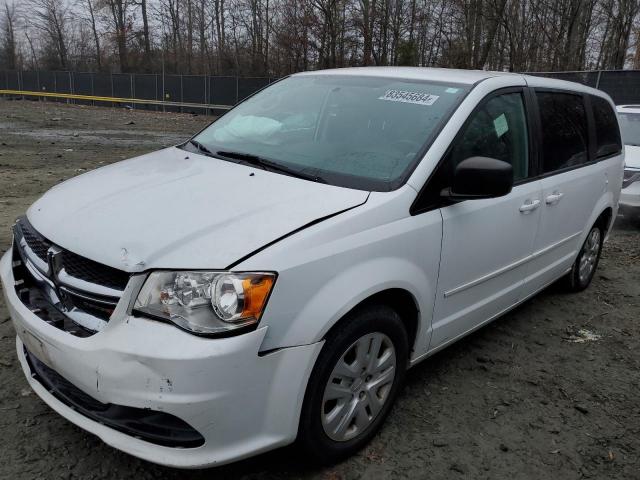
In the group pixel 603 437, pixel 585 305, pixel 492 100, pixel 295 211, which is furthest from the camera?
pixel 585 305

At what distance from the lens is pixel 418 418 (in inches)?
118

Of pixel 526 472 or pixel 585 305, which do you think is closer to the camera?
pixel 526 472

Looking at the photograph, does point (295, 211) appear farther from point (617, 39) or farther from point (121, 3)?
point (121, 3)

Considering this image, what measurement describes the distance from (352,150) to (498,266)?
3.73ft

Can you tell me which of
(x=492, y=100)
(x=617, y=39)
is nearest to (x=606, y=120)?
(x=492, y=100)

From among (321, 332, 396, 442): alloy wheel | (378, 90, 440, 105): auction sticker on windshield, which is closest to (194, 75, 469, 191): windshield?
(378, 90, 440, 105): auction sticker on windshield

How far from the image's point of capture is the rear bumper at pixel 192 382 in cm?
197

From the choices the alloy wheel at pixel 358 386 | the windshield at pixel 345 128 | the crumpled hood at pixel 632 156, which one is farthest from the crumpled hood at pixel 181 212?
the crumpled hood at pixel 632 156

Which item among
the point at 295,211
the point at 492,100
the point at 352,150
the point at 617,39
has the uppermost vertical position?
the point at 617,39

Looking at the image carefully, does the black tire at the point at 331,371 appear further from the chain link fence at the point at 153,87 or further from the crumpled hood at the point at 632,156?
the chain link fence at the point at 153,87

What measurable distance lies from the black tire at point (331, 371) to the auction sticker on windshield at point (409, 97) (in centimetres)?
Result: 123

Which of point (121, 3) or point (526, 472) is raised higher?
point (121, 3)

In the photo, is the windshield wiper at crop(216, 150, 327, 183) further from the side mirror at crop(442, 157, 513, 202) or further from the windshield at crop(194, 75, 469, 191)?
the side mirror at crop(442, 157, 513, 202)

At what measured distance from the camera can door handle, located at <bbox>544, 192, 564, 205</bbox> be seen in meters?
3.69
